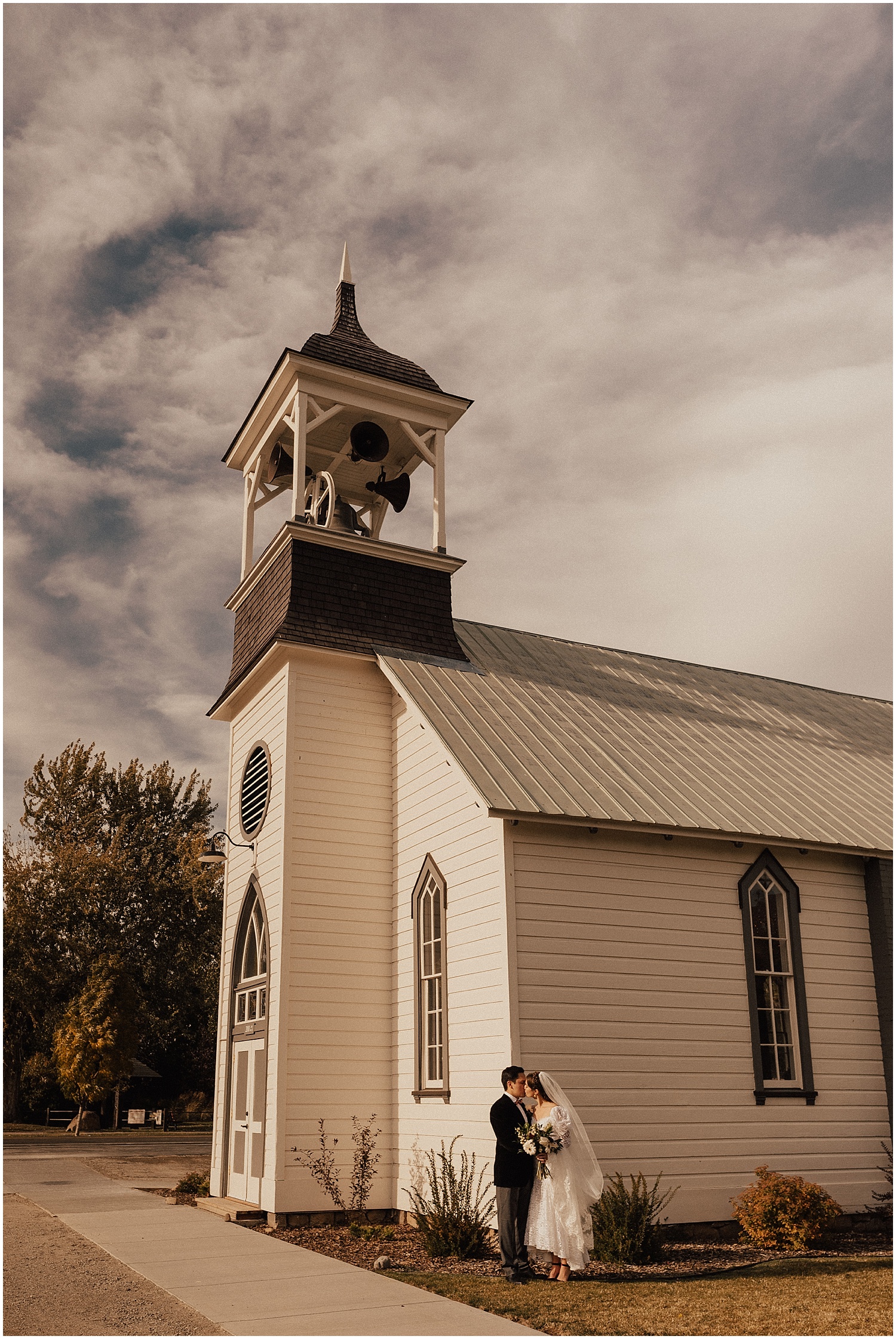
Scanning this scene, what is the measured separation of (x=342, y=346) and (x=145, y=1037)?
3569cm

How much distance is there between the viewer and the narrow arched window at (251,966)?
602 inches

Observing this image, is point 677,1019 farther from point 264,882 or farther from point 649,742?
point 264,882

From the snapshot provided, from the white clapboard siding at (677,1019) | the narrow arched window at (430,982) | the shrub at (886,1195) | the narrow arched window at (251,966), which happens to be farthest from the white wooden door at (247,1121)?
the shrub at (886,1195)

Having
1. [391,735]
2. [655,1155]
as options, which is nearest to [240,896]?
[391,735]

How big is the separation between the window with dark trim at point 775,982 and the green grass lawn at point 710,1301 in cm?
289

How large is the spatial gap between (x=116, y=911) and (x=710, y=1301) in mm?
39069

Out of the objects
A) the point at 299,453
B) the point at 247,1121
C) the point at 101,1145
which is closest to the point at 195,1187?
the point at 247,1121

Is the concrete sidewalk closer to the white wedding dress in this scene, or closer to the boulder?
the white wedding dress

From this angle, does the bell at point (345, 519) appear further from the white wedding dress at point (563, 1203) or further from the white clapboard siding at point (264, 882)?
the white wedding dress at point (563, 1203)

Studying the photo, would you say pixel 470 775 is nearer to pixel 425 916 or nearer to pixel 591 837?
pixel 591 837

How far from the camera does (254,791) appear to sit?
16.7 metres

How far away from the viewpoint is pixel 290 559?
16.3m

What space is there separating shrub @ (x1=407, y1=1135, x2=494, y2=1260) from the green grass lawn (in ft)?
3.52

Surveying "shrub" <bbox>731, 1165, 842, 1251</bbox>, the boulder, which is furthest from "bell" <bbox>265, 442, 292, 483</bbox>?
the boulder
